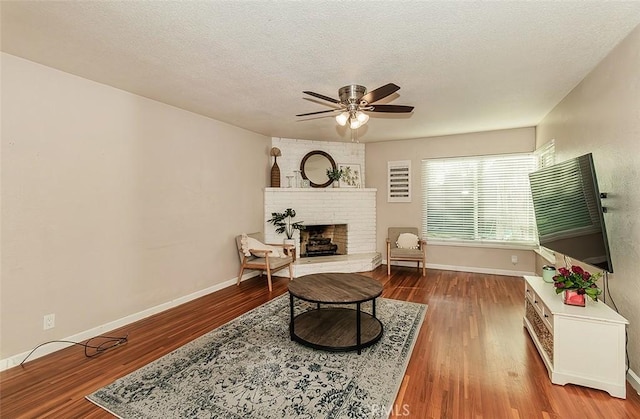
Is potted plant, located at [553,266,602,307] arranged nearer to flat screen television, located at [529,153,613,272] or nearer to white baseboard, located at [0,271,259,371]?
flat screen television, located at [529,153,613,272]

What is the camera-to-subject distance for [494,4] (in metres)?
1.74

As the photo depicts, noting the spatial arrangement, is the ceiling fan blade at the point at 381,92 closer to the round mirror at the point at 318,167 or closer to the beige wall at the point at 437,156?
the round mirror at the point at 318,167

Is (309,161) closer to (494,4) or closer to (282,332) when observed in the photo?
(282,332)

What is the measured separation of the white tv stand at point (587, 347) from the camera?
1.96 meters

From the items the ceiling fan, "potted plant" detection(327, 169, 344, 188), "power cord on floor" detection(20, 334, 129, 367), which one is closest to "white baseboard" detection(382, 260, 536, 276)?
"potted plant" detection(327, 169, 344, 188)

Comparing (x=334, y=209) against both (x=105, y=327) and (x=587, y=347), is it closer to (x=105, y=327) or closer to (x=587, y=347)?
(x=105, y=327)

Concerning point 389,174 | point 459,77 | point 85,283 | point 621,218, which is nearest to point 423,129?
point 389,174

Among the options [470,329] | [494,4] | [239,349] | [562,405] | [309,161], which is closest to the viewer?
[494,4]

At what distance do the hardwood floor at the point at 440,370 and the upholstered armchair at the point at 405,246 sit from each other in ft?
4.32

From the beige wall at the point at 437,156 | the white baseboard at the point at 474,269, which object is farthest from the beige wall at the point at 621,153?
the white baseboard at the point at 474,269

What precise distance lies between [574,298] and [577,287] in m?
0.09

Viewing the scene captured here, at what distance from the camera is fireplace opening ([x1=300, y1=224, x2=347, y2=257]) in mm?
5770

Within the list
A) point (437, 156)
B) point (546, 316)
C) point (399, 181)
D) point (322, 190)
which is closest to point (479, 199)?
point (437, 156)

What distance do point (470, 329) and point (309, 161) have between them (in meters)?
3.94
